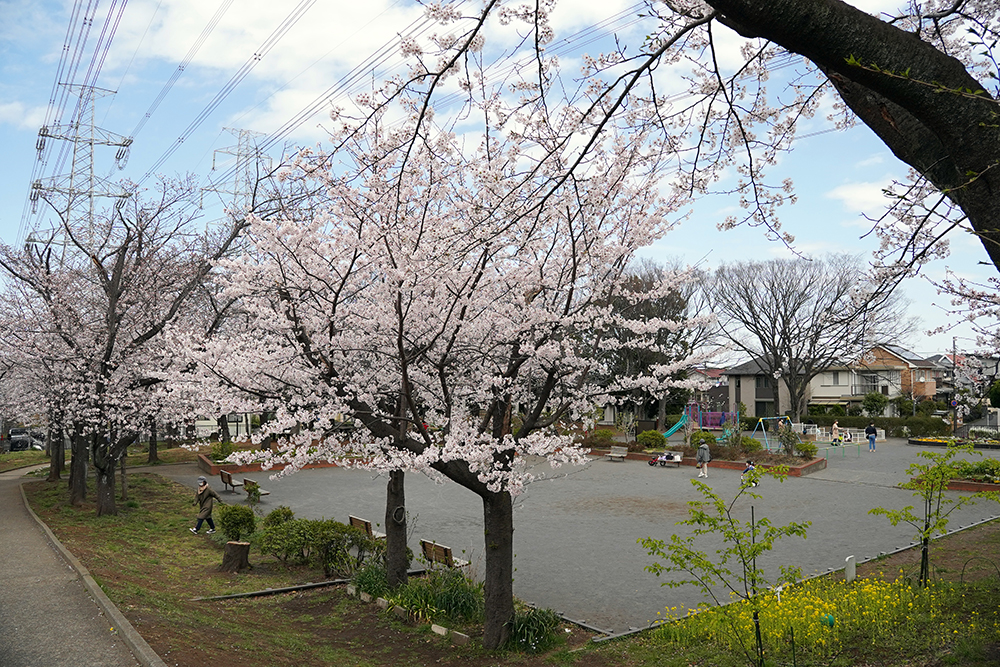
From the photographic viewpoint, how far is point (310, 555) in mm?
11438

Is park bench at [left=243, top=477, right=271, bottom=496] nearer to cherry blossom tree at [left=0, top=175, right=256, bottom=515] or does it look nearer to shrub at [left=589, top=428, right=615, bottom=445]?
cherry blossom tree at [left=0, top=175, right=256, bottom=515]

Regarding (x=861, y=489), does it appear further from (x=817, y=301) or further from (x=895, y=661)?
(x=817, y=301)

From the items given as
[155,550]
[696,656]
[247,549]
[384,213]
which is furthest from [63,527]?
[696,656]

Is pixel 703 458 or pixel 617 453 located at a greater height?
pixel 703 458

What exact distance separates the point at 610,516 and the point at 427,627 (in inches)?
292

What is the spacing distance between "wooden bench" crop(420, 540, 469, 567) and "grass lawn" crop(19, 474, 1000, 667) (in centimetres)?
128

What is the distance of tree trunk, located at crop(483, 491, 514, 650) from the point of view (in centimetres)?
732

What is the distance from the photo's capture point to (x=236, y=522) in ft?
41.4

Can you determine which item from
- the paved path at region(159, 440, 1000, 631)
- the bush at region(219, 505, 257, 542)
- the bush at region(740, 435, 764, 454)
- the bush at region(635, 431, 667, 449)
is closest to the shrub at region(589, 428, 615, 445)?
the bush at region(635, 431, 667, 449)

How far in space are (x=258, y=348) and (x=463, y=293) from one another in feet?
9.58

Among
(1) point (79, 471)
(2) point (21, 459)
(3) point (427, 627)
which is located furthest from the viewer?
(2) point (21, 459)

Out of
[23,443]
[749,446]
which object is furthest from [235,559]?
[23,443]

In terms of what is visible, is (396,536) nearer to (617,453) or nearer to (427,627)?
(427,627)

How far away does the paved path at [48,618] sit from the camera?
5.84 m
